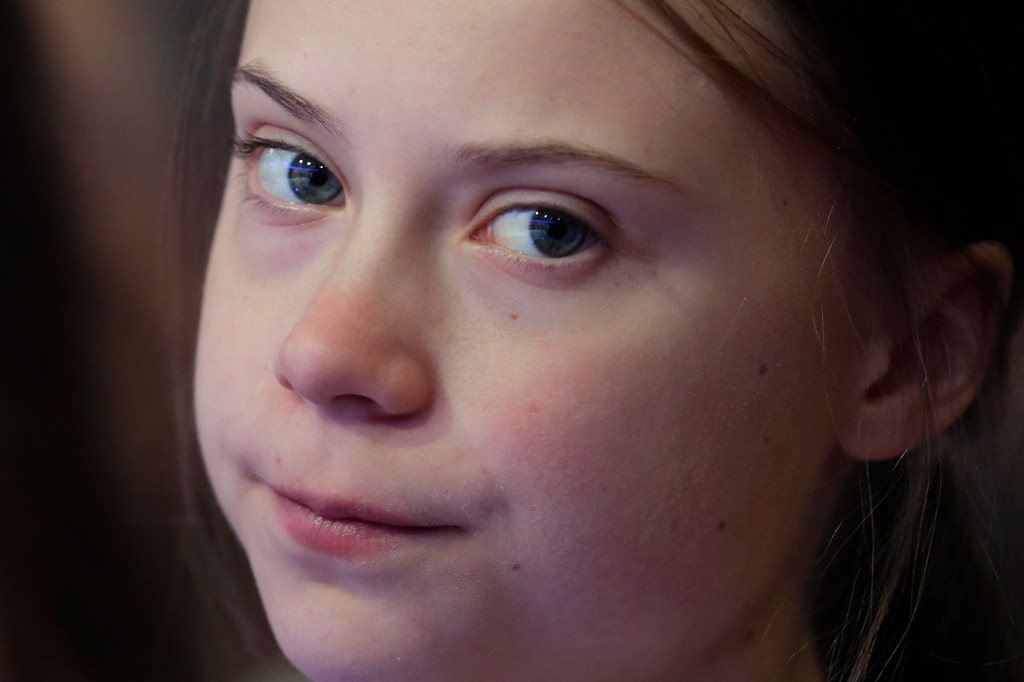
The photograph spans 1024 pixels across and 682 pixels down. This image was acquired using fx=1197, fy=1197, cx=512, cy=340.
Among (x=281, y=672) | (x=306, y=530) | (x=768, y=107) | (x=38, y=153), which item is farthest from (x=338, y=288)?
(x=38, y=153)

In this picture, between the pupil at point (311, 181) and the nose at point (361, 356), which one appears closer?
the nose at point (361, 356)

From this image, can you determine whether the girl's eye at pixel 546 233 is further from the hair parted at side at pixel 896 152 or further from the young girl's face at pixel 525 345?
the hair parted at side at pixel 896 152

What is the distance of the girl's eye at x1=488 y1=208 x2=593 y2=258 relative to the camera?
2.72 feet

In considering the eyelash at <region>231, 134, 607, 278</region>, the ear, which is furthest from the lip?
the ear

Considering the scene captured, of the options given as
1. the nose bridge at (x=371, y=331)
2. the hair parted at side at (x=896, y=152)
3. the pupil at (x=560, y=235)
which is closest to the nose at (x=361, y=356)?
the nose bridge at (x=371, y=331)

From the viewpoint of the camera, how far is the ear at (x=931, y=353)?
36.0 inches

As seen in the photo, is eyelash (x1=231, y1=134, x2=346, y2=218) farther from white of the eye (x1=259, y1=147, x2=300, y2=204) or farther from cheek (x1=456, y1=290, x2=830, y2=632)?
cheek (x1=456, y1=290, x2=830, y2=632)

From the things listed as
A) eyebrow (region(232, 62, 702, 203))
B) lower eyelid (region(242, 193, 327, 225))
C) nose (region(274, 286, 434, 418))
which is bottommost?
nose (region(274, 286, 434, 418))

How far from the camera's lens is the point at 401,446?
798mm

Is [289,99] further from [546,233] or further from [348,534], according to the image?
[348,534]

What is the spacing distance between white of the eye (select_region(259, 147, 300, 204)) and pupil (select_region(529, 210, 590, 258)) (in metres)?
0.20

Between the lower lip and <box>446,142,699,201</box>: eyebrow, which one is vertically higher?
<box>446,142,699,201</box>: eyebrow

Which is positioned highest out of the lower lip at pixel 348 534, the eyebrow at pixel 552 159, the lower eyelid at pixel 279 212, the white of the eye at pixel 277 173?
the white of the eye at pixel 277 173

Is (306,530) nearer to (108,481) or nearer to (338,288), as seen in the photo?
(338,288)
